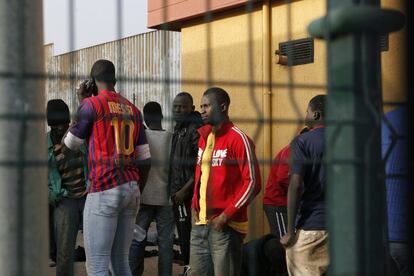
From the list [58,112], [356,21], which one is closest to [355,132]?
[356,21]

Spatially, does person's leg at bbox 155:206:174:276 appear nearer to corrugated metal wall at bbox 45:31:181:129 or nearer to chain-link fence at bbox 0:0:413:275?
chain-link fence at bbox 0:0:413:275

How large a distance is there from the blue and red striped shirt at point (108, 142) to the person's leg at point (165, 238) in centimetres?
132

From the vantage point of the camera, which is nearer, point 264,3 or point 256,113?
point 256,113

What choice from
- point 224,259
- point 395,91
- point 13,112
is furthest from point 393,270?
point 224,259

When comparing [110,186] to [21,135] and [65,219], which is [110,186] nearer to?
[65,219]

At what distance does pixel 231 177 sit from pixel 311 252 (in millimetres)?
668

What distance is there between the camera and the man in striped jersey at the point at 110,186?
431cm

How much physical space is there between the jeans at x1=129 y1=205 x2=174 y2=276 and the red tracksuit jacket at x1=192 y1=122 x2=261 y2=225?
1.18m

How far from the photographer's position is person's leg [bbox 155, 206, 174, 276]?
6188mm

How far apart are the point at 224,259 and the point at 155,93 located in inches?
114

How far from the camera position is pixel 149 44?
261 cm

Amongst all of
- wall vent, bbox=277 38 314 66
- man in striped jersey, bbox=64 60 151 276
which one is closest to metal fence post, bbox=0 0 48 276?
wall vent, bbox=277 38 314 66

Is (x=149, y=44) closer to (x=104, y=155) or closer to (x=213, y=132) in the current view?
(x=104, y=155)

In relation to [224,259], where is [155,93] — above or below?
above
